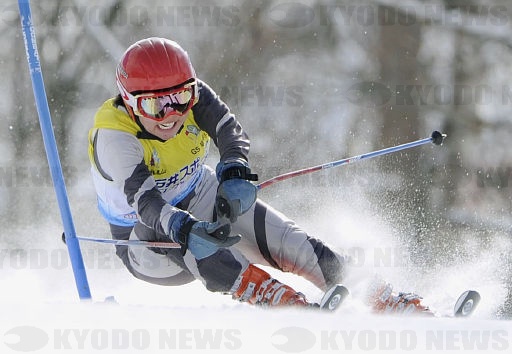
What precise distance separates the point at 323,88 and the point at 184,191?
10.5 meters

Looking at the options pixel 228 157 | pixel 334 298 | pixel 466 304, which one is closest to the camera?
pixel 334 298

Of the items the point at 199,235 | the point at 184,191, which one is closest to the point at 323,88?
the point at 184,191

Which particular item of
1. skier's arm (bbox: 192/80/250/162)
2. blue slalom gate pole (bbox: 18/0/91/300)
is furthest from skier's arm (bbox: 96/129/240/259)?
skier's arm (bbox: 192/80/250/162)

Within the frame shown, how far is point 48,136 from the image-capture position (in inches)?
163

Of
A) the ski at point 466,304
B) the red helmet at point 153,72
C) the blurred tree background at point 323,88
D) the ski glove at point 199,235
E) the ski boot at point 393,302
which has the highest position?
the red helmet at point 153,72

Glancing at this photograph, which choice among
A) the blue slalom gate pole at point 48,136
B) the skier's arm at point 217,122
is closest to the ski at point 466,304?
the skier's arm at point 217,122

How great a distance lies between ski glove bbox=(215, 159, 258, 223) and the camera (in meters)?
3.83

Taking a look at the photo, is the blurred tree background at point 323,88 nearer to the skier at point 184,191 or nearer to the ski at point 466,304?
the skier at point 184,191

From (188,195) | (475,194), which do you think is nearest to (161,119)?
(188,195)

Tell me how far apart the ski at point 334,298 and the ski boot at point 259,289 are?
0.56 feet

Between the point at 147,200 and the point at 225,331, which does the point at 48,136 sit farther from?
the point at 225,331

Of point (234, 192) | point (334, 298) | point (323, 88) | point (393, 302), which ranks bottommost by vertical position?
point (323, 88)

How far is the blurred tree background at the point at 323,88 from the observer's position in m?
12.3

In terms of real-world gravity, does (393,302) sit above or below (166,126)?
below
